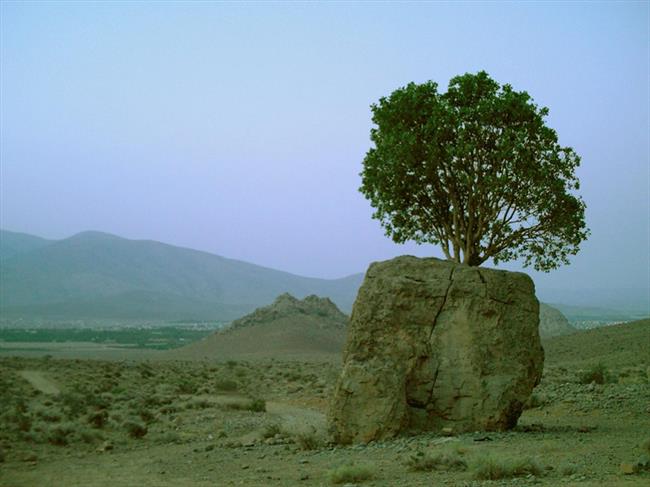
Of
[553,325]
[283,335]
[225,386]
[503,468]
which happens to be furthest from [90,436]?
[553,325]

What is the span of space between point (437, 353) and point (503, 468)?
16.8ft

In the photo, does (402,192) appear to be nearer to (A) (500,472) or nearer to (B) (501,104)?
(B) (501,104)

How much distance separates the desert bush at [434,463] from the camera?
1279cm

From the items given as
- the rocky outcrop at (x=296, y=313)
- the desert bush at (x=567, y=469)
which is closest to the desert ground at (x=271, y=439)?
the desert bush at (x=567, y=469)

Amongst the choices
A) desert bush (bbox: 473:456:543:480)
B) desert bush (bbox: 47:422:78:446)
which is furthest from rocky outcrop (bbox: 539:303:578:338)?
desert bush (bbox: 473:456:543:480)

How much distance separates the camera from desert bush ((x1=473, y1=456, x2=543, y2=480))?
11.7 metres

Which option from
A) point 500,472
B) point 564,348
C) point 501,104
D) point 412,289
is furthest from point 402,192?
point 564,348

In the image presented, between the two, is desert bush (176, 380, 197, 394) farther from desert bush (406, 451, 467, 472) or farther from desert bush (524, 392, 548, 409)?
desert bush (406, 451, 467, 472)

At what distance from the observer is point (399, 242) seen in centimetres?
2361

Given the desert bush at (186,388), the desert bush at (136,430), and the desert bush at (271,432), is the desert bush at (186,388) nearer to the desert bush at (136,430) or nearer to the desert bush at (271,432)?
the desert bush at (136,430)

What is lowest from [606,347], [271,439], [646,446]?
[271,439]

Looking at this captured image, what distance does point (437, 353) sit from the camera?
16.8 meters

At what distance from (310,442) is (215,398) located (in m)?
16.2

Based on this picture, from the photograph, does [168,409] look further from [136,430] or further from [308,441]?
[308,441]
